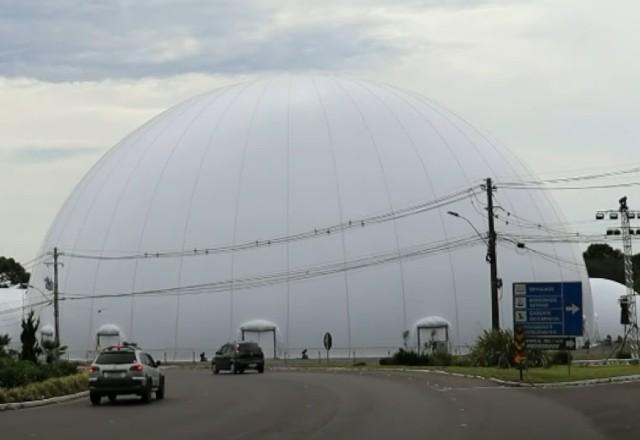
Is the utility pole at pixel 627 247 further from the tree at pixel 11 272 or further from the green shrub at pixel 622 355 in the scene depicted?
the tree at pixel 11 272

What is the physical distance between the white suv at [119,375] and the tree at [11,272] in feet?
405

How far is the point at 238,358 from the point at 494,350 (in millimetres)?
11655

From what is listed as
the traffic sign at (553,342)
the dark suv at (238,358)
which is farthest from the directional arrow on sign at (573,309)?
the dark suv at (238,358)

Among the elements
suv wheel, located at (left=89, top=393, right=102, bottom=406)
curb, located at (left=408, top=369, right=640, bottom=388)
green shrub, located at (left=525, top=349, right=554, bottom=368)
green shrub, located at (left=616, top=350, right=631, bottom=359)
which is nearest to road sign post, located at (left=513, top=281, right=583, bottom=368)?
curb, located at (left=408, top=369, right=640, bottom=388)

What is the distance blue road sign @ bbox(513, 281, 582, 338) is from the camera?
1545 inches

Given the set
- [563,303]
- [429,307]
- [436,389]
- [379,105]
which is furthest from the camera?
[379,105]

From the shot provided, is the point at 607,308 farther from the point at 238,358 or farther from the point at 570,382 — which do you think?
the point at 570,382

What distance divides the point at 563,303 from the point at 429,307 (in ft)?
86.3

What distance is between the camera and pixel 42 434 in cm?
1897

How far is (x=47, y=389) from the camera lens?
30.6m

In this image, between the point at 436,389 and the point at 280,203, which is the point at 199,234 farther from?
the point at 436,389

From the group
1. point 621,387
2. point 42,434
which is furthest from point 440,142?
point 42,434

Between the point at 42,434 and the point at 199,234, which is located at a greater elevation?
the point at 199,234

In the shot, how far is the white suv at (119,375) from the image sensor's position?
28.2 metres
